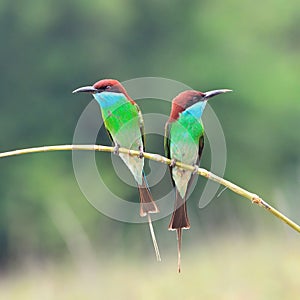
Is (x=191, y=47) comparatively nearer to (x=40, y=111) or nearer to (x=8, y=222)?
(x=40, y=111)

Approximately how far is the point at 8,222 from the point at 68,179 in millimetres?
1148

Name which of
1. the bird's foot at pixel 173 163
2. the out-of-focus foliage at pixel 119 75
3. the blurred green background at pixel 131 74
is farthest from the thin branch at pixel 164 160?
the out-of-focus foliage at pixel 119 75

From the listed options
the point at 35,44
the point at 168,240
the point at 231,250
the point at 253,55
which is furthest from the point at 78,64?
the point at 231,250

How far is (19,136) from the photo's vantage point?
46.8ft

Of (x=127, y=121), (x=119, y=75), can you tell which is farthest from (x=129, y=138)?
(x=119, y=75)

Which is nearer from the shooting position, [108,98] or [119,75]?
[108,98]

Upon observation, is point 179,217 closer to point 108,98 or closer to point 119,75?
point 108,98

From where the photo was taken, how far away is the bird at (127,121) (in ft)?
3.19

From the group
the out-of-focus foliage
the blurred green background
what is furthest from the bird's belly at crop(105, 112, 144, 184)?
the out-of-focus foliage

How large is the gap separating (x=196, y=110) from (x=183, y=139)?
0.09 metres

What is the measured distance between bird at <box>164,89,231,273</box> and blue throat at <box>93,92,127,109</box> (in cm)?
6

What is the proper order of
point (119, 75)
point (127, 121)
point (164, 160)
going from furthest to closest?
point (119, 75) < point (127, 121) < point (164, 160)

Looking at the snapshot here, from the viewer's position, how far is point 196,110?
979mm

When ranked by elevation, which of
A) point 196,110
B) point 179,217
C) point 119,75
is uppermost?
point 196,110
